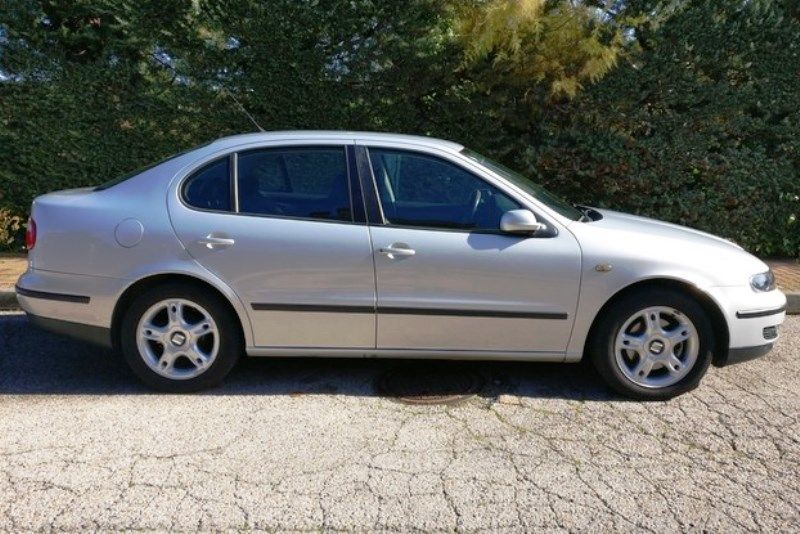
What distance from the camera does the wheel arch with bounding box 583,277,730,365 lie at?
3.63m

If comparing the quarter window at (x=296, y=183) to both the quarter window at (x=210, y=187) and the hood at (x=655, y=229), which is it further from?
the hood at (x=655, y=229)

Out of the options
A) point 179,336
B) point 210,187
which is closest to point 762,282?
point 210,187

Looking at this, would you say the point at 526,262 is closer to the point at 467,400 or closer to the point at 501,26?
the point at 467,400

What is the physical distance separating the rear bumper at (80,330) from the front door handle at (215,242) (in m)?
0.79

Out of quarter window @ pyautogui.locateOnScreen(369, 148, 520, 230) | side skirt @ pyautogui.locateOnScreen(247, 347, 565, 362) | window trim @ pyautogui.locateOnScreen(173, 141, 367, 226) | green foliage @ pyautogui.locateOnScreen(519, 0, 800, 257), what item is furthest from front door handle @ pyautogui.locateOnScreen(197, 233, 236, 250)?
green foliage @ pyautogui.locateOnScreen(519, 0, 800, 257)

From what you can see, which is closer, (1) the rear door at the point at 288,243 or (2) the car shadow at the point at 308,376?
(1) the rear door at the point at 288,243

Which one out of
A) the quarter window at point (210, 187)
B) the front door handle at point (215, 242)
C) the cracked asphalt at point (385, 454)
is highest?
the quarter window at point (210, 187)

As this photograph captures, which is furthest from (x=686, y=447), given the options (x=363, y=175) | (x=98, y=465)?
(x=98, y=465)

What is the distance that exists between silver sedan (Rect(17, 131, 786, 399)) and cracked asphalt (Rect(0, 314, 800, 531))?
27cm

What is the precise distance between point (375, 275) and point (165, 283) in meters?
1.22

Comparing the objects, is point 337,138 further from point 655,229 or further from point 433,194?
point 655,229

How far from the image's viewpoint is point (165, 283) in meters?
3.71

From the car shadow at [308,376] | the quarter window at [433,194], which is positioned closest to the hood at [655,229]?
the quarter window at [433,194]

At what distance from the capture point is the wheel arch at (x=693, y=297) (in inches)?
143
